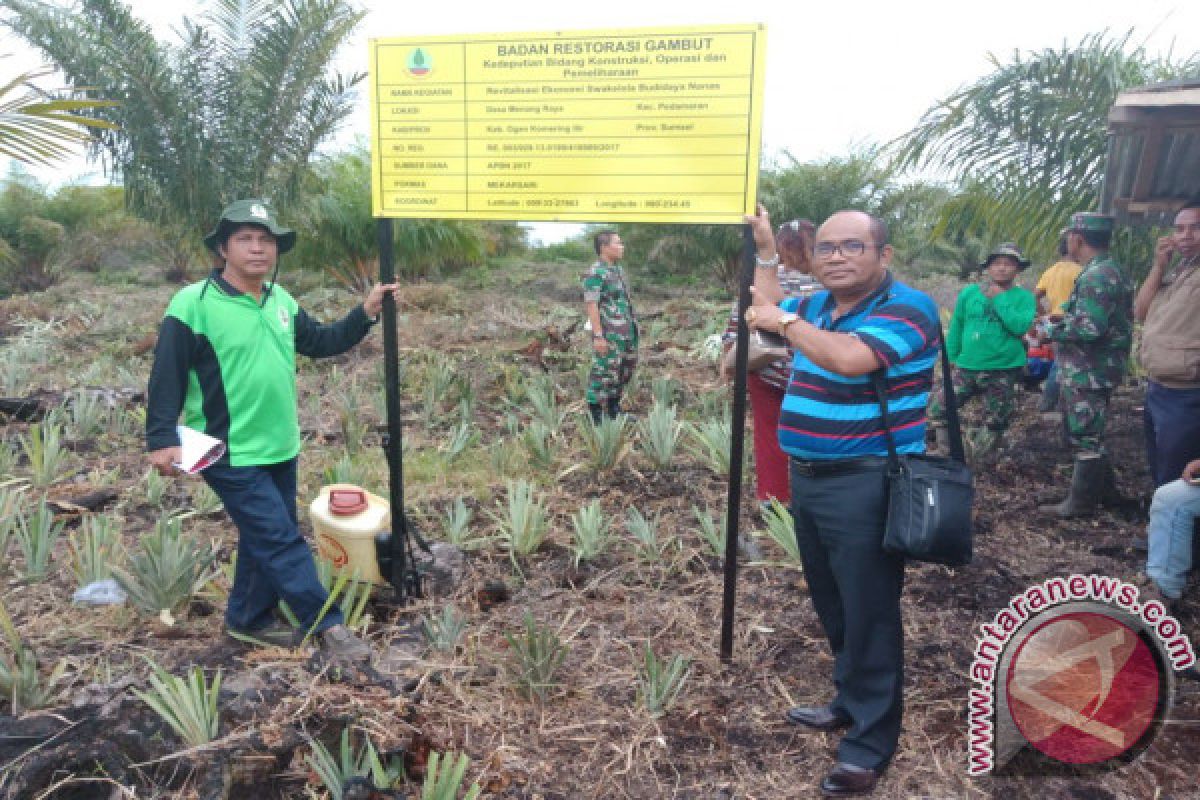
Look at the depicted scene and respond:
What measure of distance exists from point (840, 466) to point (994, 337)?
402 cm

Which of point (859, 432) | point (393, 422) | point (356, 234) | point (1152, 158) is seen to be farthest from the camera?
point (356, 234)

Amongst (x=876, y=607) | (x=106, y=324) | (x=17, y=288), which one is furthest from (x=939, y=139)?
(x=17, y=288)

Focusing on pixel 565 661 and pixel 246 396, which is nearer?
pixel 246 396

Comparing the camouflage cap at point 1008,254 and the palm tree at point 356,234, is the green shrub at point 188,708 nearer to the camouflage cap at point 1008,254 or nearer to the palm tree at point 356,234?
the camouflage cap at point 1008,254

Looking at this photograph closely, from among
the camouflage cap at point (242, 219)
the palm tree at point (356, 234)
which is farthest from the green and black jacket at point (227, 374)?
the palm tree at point (356, 234)

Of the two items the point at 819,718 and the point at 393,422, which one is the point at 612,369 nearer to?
the point at 393,422

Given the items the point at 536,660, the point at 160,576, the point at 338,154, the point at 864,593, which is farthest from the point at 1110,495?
the point at 338,154

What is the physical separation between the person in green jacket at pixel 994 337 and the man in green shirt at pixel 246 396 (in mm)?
4477

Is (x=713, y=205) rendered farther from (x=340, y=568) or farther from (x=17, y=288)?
(x=17, y=288)

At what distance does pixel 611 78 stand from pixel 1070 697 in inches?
107

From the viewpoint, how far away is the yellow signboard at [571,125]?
2980mm

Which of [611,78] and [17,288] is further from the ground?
[611,78]

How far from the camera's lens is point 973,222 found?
7.78 m

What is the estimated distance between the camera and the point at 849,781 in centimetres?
268
